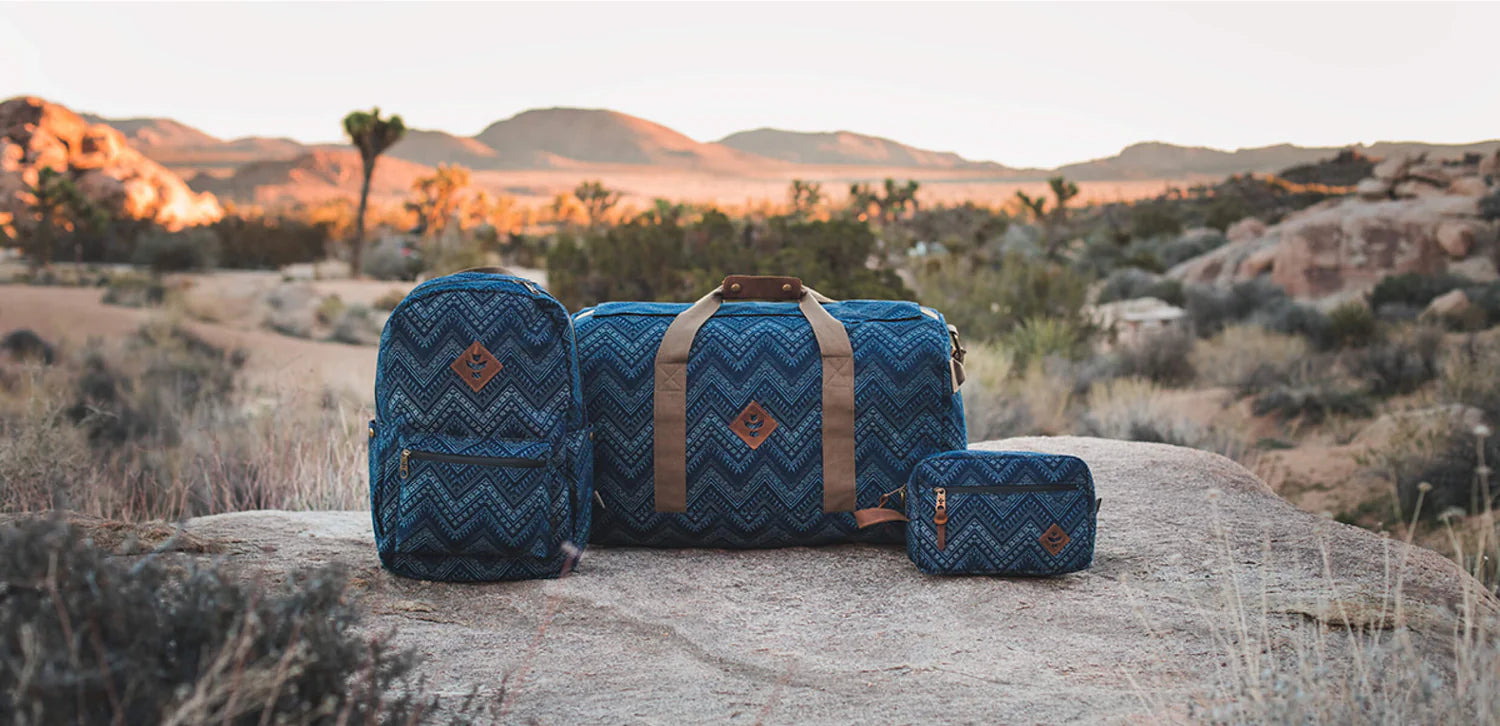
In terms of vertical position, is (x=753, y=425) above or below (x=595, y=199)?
below

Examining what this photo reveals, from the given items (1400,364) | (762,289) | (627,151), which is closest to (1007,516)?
(762,289)

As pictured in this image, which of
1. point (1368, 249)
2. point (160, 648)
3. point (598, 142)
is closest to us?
point (160, 648)

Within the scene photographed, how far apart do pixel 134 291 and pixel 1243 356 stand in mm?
20766

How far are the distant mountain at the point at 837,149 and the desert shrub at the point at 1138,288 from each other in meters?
102

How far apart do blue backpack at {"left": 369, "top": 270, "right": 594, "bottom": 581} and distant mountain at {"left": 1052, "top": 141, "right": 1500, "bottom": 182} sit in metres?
87.5

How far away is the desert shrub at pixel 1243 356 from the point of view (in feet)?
41.9

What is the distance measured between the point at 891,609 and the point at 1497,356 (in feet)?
31.7

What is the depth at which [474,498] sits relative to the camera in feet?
12.6

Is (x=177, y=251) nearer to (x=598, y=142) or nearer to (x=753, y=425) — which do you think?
(x=753, y=425)

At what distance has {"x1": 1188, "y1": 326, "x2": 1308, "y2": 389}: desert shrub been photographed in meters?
12.8

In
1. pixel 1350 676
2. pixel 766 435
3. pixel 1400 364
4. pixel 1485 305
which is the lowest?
pixel 1400 364

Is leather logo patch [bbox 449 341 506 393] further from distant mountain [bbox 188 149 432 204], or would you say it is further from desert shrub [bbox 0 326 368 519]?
distant mountain [bbox 188 149 432 204]

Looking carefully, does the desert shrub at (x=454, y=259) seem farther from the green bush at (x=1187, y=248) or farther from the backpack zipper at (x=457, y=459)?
the backpack zipper at (x=457, y=459)

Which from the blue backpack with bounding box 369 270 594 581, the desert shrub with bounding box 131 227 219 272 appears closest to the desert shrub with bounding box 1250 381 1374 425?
the blue backpack with bounding box 369 270 594 581
